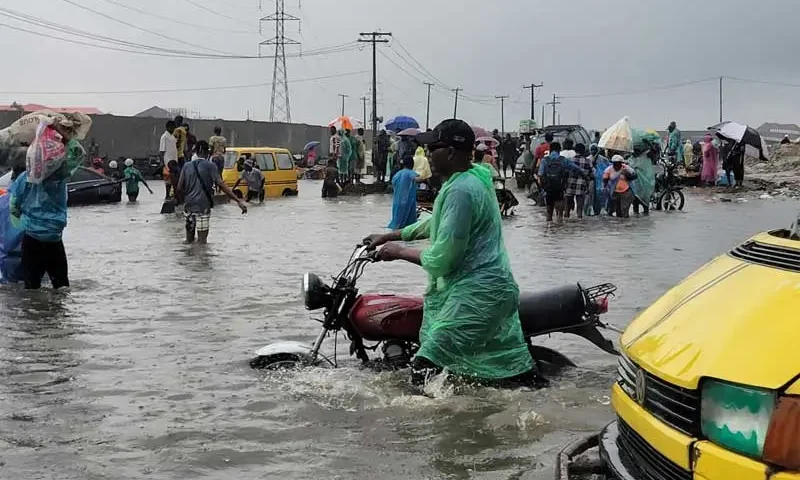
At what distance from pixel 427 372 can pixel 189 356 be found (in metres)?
2.39

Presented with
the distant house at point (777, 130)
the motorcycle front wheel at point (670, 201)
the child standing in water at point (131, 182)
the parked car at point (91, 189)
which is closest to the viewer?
the motorcycle front wheel at point (670, 201)

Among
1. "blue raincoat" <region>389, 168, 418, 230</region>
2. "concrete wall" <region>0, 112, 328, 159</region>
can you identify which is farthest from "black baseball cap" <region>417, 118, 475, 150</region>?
"concrete wall" <region>0, 112, 328, 159</region>

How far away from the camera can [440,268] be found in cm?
527

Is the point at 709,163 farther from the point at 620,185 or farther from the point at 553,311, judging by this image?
the point at 553,311

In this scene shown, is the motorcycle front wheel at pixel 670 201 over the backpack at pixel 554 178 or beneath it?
beneath

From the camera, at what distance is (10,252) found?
10000 mm

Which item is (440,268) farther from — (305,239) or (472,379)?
(305,239)

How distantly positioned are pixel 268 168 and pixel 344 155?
2644mm

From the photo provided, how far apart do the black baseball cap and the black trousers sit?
5.42 m

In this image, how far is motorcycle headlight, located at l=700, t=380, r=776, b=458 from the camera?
8.21 ft

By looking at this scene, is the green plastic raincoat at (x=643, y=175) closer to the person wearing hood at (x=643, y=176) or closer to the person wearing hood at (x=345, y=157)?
the person wearing hood at (x=643, y=176)

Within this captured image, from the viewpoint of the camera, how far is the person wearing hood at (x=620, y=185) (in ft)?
68.4

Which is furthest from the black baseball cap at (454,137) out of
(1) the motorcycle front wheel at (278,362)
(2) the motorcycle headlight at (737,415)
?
(2) the motorcycle headlight at (737,415)

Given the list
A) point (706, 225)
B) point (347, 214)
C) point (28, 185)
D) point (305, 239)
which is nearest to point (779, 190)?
point (706, 225)
